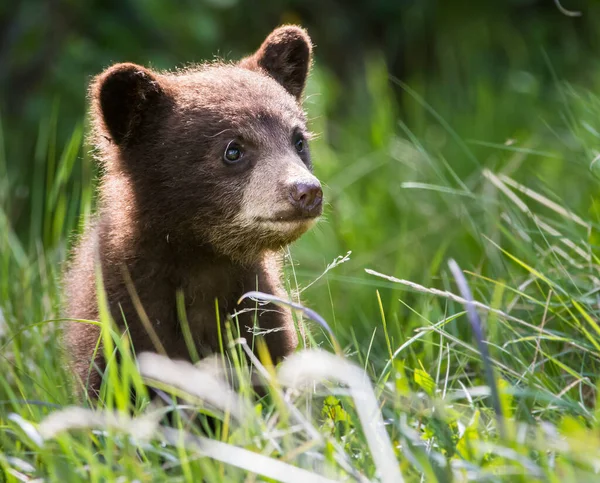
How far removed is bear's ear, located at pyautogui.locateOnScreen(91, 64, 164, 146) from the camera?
166 inches

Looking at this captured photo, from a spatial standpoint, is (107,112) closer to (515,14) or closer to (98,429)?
(98,429)

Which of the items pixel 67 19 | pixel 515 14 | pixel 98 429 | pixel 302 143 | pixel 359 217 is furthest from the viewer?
pixel 515 14

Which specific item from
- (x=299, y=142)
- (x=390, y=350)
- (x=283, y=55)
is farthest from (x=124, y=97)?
(x=390, y=350)

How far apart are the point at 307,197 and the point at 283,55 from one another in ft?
3.99

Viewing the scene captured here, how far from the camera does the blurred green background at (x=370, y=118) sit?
17.3 feet

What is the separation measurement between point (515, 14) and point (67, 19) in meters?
4.72

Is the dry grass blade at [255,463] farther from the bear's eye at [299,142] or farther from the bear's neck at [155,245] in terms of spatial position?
the bear's eye at [299,142]

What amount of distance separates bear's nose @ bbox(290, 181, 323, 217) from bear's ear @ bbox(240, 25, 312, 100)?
1115 mm

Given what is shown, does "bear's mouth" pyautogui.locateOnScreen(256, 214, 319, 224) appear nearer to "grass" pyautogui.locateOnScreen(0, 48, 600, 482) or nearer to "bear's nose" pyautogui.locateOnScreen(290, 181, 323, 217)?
"bear's nose" pyautogui.locateOnScreen(290, 181, 323, 217)

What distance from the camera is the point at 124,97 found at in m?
4.28

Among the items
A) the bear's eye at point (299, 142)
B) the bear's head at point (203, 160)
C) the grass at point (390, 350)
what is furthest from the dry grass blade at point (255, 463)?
the bear's eye at point (299, 142)

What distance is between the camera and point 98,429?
321cm

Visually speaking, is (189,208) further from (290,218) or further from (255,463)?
(255,463)

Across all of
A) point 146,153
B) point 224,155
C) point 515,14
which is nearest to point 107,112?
point 146,153
